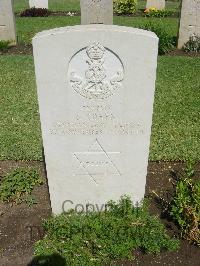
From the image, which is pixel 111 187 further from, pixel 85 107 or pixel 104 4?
pixel 104 4

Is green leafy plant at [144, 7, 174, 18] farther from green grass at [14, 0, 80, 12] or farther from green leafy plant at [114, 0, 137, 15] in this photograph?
green grass at [14, 0, 80, 12]

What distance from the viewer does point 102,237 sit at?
392 centimetres

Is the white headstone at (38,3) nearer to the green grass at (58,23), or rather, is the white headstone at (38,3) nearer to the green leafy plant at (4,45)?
the green grass at (58,23)

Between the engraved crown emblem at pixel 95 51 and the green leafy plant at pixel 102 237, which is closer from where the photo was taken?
the engraved crown emblem at pixel 95 51

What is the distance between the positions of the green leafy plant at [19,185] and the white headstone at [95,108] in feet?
1.93

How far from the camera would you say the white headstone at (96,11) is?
11.2m

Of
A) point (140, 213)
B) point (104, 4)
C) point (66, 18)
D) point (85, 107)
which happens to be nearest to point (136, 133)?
point (85, 107)

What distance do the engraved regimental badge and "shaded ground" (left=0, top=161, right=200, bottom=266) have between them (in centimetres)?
170

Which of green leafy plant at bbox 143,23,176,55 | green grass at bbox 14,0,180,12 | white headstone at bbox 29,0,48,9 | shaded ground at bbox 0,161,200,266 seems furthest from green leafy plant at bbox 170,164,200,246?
green grass at bbox 14,0,180,12

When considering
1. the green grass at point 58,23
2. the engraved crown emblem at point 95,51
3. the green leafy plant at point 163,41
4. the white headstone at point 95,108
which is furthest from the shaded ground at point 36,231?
the green grass at point 58,23

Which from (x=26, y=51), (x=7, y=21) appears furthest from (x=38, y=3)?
(x=26, y=51)

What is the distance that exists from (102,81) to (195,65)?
23.9ft

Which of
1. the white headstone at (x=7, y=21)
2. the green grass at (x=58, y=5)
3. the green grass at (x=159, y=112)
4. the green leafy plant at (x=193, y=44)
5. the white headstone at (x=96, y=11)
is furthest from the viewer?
the green grass at (x=58, y=5)

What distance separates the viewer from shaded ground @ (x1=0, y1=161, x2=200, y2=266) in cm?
384
